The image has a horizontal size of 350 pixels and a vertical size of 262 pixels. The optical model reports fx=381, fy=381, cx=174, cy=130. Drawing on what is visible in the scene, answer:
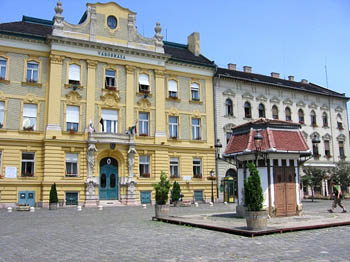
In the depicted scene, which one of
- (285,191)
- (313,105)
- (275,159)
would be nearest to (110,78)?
(275,159)

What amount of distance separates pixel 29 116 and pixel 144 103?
33.8 feet

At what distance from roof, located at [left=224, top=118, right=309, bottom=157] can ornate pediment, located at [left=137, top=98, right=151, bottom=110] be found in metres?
16.6

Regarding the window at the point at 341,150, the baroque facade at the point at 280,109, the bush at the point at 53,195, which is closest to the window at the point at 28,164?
the bush at the point at 53,195

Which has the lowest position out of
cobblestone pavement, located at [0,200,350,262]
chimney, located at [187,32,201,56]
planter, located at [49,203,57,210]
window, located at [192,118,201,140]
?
cobblestone pavement, located at [0,200,350,262]

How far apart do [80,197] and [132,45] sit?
14.8 metres

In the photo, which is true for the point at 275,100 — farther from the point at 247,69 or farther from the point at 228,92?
the point at 228,92

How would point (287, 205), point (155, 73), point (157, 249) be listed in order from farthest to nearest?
point (155, 73)
point (287, 205)
point (157, 249)

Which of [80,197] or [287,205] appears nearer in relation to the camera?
[287,205]

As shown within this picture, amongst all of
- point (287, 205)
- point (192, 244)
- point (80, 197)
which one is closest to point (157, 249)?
point (192, 244)

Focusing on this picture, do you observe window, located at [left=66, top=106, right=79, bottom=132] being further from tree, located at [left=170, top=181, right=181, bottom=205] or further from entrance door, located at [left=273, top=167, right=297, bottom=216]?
entrance door, located at [left=273, top=167, right=297, bottom=216]

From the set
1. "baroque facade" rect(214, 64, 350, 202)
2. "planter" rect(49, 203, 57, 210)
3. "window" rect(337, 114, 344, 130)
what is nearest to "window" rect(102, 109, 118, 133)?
"planter" rect(49, 203, 57, 210)

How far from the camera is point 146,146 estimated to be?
35.3 meters

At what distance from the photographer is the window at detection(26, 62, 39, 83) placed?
3216 cm

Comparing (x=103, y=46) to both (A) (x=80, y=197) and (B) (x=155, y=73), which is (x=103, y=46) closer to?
(B) (x=155, y=73)
